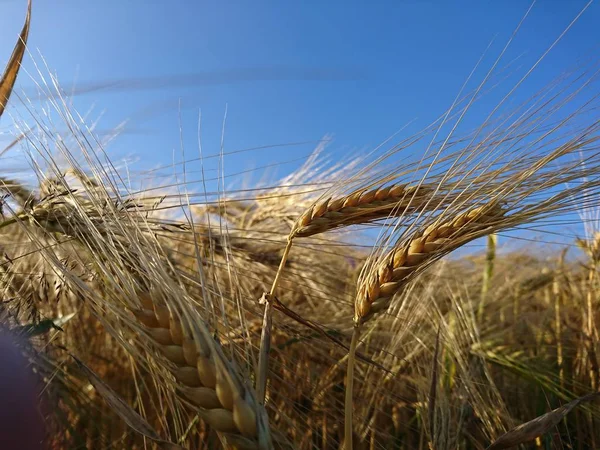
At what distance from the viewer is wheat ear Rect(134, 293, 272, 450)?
54 centimetres

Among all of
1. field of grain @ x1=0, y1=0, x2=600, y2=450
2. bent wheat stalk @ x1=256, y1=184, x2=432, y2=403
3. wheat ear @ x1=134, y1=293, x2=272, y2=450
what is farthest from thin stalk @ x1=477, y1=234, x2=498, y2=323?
wheat ear @ x1=134, y1=293, x2=272, y2=450

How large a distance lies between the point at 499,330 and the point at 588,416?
64 cm

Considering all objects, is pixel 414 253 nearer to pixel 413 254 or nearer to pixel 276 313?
pixel 413 254

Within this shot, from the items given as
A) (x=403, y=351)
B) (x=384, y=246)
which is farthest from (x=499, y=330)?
(x=384, y=246)

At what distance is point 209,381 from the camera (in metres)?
0.58

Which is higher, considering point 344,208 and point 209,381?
point 344,208

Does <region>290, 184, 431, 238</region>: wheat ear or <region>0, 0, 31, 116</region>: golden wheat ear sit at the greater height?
<region>0, 0, 31, 116</region>: golden wheat ear

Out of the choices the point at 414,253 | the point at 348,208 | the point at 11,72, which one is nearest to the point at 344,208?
the point at 348,208

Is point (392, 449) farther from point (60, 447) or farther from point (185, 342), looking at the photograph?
point (185, 342)

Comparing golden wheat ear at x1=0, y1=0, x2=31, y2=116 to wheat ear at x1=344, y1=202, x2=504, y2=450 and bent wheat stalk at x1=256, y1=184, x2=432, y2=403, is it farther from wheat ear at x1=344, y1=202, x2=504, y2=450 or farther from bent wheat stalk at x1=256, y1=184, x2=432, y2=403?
wheat ear at x1=344, y1=202, x2=504, y2=450

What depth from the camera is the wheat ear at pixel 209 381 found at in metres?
0.54

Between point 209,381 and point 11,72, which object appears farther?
point 11,72

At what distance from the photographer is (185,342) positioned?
1.96ft

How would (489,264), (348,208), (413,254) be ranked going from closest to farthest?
(413,254) → (348,208) → (489,264)
